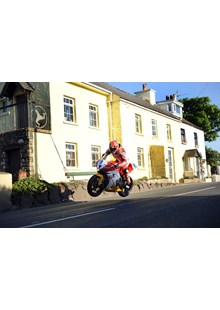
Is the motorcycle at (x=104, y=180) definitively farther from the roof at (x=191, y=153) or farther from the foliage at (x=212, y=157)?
the foliage at (x=212, y=157)

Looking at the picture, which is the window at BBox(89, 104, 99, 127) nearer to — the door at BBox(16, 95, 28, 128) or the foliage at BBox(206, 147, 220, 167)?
the door at BBox(16, 95, 28, 128)

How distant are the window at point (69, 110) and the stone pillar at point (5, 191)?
5039mm

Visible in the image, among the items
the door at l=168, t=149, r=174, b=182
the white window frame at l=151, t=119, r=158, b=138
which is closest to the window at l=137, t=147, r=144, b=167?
the white window frame at l=151, t=119, r=158, b=138

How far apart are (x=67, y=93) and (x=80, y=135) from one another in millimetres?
2268

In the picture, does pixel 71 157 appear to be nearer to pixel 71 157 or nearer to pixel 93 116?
pixel 71 157

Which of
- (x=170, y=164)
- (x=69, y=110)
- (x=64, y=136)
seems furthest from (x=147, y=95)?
(x=64, y=136)

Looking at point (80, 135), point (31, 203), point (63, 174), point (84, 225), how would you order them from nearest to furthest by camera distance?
point (84, 225) < point (31, 203) < point (63, 174) < point (80, 135)

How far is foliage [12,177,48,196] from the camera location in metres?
14.1

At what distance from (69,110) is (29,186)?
4924mm

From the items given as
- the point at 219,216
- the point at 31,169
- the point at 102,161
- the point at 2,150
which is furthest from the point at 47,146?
the point at 219,216

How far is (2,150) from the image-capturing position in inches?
690

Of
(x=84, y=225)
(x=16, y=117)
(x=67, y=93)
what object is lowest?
(x=84, y=225)

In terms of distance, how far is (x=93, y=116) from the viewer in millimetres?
18109
